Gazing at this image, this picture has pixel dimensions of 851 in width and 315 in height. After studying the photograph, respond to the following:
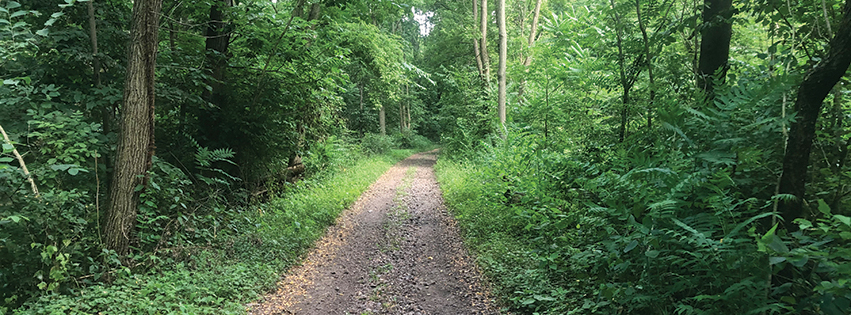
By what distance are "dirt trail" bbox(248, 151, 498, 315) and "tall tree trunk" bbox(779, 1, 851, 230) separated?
3.19 meters

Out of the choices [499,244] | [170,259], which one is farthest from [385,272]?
[170,259]

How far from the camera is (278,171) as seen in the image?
10.1 meters

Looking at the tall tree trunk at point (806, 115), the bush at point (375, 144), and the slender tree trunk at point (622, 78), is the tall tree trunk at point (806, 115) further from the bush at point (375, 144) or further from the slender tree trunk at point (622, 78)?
the bush at point (375, 144)

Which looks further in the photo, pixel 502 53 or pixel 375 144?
pixel 375 144

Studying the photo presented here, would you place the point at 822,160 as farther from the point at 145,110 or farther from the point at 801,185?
the point at 145,110

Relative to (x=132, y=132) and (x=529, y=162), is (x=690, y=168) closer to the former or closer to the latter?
(x=529, y=162)

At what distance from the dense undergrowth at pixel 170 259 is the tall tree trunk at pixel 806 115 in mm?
5497

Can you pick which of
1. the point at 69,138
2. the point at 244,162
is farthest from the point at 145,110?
the point at 244,162

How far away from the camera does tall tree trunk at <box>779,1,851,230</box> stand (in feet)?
7.81

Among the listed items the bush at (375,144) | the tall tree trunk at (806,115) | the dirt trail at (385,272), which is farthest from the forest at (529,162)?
the bush at (375,144)

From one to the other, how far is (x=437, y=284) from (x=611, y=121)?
3.50 metres

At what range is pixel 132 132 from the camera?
475cm

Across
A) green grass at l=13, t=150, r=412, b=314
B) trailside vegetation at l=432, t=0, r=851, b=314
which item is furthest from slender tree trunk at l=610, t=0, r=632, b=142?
green grass at l=13, t=150, r=412, b=314

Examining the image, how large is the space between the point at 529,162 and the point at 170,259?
6094 millimetres
